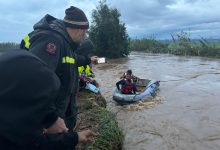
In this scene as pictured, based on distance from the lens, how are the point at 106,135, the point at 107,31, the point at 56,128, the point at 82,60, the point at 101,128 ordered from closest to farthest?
Answer: the point at 56,128
the point at 82,60
the point at 101,128
the point at 106,135
the point at 107,31

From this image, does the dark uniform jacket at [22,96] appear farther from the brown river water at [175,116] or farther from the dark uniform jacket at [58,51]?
the brown river water at [175,116]

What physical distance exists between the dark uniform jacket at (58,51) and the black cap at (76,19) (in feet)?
0.30

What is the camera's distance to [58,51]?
11.0ft

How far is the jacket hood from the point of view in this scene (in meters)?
3.50

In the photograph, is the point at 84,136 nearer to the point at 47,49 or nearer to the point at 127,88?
the point at 47,49

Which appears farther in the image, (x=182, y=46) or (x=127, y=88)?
(x=182, y=46)

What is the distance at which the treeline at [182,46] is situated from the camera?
40894mm

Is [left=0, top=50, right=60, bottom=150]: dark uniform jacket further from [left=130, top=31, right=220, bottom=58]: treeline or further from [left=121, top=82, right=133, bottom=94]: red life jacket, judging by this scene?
[left=130, top=31, right=220, bottom=58]: treeline

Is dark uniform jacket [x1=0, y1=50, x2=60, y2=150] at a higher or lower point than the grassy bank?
higher

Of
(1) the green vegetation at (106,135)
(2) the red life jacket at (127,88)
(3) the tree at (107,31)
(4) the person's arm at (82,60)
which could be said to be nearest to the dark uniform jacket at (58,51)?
(4) the person's arm at (82,60)

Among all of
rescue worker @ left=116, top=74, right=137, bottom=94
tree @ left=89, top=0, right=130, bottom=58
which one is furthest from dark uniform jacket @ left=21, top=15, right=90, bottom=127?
tree @ left=89, top=0, right=130, bottom=58

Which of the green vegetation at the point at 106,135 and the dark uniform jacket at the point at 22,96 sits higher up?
the dark uniform jacket at the point at 22,96

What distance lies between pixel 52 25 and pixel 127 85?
40.9 ft

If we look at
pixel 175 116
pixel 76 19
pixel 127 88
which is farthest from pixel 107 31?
pixel 76 19
